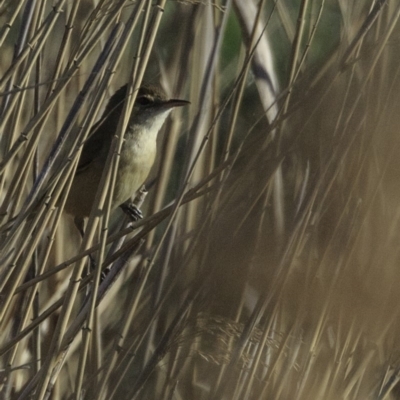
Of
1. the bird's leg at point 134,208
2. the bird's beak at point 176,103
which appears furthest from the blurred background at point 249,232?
the bird's leg at point 134,208

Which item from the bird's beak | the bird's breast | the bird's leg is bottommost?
the bird's leg

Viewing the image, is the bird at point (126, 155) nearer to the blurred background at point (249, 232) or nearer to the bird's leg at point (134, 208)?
the bird's leg at point (134, 208)

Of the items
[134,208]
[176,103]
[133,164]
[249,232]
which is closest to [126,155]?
[133,164]

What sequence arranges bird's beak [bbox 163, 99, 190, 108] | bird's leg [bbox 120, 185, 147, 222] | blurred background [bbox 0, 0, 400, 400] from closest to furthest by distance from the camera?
blurred background [bbox 0, 0, 400, 400], bird's beak [bbox 163, 99, 190, 108], bird's leg [bbox 120, 185, 147, 222]

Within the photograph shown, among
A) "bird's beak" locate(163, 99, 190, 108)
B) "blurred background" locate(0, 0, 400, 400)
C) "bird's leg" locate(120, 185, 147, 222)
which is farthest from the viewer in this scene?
"bird's leg" locate(120, 185, 147, 222)

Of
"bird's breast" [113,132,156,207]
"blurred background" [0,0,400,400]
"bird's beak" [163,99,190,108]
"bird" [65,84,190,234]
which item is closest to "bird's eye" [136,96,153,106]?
"bird" [65,84,190,234]

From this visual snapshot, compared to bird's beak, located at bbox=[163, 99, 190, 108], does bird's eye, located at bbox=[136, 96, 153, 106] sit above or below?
below

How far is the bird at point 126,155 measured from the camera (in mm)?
2656

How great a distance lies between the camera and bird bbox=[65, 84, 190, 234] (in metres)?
2.66

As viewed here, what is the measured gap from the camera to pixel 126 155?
2.70 meters

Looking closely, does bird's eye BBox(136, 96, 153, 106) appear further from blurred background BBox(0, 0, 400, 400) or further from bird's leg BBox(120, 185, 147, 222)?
blurred background BBox(0, 0, 400, 400)

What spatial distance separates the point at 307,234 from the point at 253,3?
1.00m

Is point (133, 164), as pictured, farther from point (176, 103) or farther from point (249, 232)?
point (249, 232)

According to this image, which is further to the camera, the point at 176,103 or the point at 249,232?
the point at 176,103
